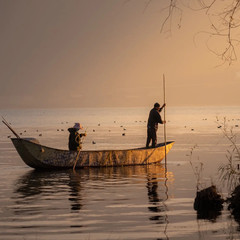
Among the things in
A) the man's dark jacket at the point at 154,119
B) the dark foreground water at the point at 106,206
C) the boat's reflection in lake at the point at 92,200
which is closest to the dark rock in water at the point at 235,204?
the dark foreground water at the point at 106,206

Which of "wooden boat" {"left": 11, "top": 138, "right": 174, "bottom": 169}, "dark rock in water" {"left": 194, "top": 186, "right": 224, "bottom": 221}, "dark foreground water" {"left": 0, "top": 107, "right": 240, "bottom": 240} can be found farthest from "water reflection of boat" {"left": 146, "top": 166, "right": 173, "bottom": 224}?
"wooden boat" {"left": 11, "top": 138, "right": 174, "bottom": 169}

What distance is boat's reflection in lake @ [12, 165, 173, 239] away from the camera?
12.8 meters

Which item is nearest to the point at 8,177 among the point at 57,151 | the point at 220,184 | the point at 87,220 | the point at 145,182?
the point at 57,151

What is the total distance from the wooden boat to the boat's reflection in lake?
413mm

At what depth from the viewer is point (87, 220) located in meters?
13.3

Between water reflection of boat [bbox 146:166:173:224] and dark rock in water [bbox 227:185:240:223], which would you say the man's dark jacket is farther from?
dark rock in water [bbox 227:185:240:223]

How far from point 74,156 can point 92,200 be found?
8.30 meters

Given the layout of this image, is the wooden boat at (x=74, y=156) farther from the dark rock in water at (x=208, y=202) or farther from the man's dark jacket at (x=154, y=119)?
the dark rock in water at (x=208, y=202)

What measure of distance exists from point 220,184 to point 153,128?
23.3 feet

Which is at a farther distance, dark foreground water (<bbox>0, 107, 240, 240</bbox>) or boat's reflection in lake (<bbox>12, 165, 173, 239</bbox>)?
boat's reflection in lake (<bbox>12, 165, 173, 239</bbox>)

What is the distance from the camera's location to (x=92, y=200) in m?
16.2

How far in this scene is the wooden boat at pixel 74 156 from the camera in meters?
23.7

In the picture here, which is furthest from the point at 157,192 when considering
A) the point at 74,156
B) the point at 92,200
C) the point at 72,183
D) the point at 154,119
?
the point at 154,119

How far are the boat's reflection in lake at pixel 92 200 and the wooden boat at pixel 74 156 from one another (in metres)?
0.41
